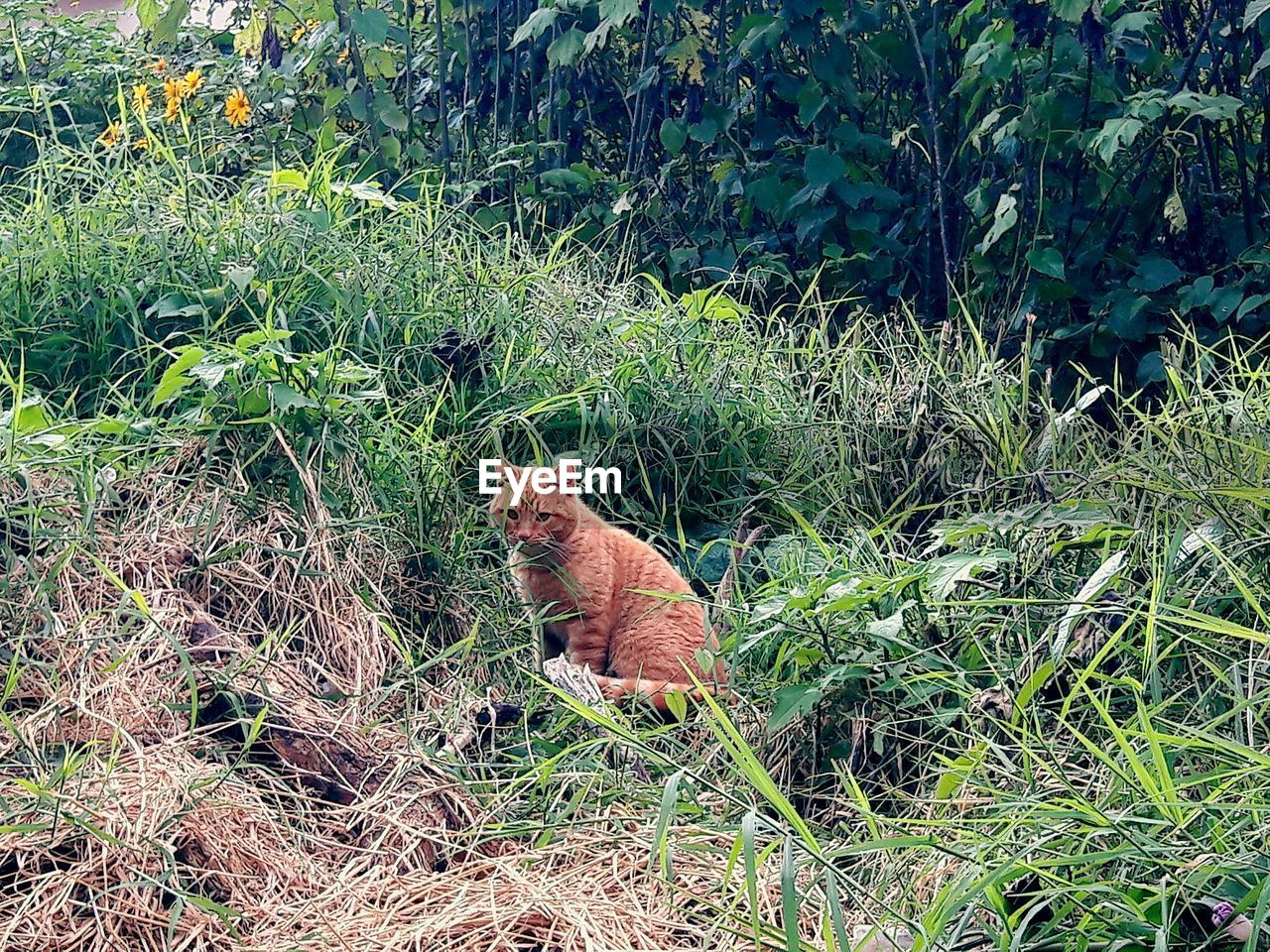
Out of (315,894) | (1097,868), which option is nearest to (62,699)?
(315,894)

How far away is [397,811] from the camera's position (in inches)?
86.7

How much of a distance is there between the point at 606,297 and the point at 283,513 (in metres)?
1.54

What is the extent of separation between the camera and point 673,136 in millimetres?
4723

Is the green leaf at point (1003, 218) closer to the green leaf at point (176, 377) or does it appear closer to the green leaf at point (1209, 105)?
the green leaf at point (1209, 105)

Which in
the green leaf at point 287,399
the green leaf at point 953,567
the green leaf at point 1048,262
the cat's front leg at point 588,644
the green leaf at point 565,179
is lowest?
the cat's front leg at point 588,644

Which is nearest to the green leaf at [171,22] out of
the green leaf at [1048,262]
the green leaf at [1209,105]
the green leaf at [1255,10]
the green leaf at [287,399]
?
the green leaf at [287,399]

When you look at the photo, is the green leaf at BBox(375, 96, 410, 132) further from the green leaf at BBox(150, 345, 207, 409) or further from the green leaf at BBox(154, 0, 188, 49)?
the green leaf at BBox(150, 345, 207, 409)

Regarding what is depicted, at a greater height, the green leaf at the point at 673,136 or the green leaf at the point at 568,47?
the green leaf at the point at 568,47

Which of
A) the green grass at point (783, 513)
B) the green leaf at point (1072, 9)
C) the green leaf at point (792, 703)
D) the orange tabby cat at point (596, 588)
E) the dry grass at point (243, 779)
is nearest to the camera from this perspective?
the green grass at point (783, 513)

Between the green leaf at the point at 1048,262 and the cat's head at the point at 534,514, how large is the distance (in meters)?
1.95

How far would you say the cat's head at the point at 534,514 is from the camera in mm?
2871

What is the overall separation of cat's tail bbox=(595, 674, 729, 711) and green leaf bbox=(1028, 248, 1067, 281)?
84.2 inches

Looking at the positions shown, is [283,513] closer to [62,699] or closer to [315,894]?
[62,699]

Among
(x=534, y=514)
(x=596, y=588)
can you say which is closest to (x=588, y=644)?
(x=596, y=588)
